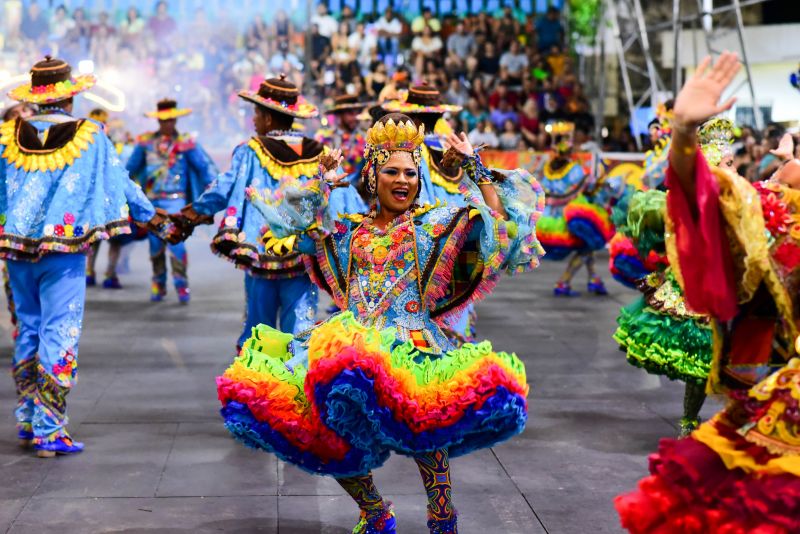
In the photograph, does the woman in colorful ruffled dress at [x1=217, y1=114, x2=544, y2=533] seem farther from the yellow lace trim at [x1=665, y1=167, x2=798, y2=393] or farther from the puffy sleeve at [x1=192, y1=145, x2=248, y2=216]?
the puffy sleeve at [x1=192, y1=145, x2=248, y2=216]

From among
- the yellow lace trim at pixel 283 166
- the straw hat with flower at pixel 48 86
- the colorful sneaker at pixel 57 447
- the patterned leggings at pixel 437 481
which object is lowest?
the colorful sneaker at pixel 57 447

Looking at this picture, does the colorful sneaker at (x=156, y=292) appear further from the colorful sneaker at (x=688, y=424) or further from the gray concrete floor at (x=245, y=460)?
the colorful sneaker at (x=688, y=424)

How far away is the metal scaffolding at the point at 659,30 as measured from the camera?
1645 centimetres

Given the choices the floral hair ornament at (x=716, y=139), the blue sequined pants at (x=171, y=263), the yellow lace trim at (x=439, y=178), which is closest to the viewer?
the floral hair ornament at (x=716, y=139)

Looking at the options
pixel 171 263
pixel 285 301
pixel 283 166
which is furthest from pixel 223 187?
pixel 171 263

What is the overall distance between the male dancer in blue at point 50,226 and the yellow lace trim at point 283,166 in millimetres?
1026

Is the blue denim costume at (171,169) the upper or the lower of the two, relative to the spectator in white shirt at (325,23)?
lower

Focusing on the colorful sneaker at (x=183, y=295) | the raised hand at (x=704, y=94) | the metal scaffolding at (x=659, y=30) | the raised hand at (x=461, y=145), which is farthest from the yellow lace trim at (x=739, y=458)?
the metal scaffolding at (x=659, y=30)

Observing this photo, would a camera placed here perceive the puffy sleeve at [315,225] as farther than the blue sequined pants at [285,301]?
No

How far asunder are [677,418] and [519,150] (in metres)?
13.0

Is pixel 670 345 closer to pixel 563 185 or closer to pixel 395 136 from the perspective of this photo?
pixel 395 136

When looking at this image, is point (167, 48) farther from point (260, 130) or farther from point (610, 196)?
point (260, 130)

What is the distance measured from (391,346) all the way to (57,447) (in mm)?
2935

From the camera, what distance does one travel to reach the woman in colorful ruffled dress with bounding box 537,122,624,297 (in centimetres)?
1435
